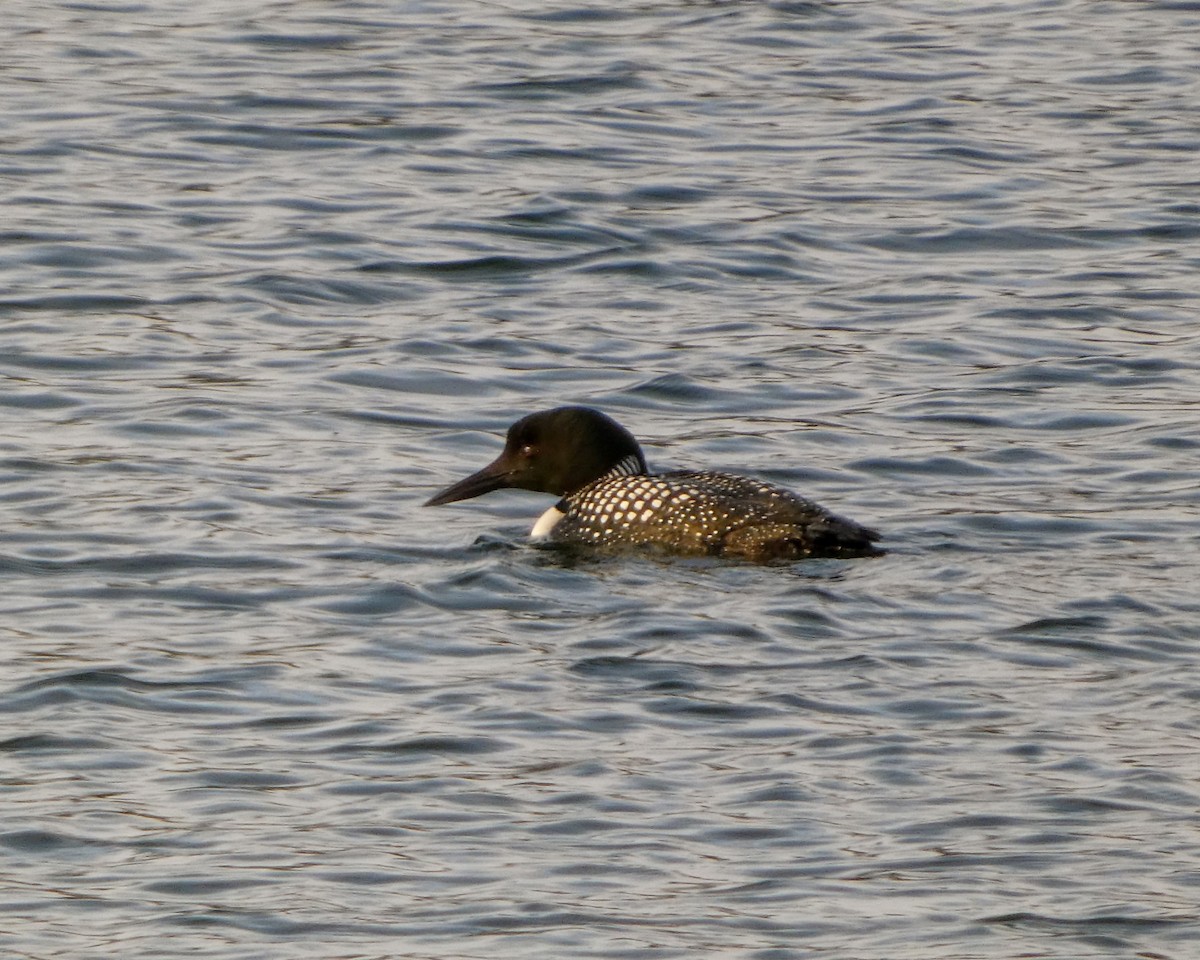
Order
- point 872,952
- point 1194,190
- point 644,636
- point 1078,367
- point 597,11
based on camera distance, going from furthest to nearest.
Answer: point 597,11
point 1194,190
point 1078,367
point 644,636
point 872,952

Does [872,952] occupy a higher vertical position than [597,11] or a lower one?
lower

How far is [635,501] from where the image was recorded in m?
8.76

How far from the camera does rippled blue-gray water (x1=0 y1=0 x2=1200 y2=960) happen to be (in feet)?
19.3

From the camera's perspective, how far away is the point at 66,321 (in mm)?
11078

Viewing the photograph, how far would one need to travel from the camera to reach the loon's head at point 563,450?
918 centimetres

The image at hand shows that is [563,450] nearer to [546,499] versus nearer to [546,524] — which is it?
[546,524]

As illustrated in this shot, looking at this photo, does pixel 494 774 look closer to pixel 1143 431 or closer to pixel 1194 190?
pixel 1143 431

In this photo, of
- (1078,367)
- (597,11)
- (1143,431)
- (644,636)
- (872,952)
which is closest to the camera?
(872,952)

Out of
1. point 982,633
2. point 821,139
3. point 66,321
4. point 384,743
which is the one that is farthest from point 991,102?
point 384,743

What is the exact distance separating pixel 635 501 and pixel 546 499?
3.85 ft

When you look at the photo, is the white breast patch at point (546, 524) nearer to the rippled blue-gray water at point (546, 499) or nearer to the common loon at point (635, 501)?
the common loon at point (635, 501)

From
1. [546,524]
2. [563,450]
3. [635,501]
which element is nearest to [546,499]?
[563,450]

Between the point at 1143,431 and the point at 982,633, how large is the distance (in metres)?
2.65

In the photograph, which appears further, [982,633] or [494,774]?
[982,633]
